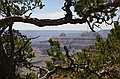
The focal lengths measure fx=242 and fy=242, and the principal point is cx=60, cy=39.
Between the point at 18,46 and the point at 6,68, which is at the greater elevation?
the point at 6,68

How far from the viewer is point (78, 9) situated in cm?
637

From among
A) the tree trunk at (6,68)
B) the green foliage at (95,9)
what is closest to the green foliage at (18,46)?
the tree trunk at (6,68)

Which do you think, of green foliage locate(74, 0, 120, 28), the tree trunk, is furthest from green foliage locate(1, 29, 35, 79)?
green foliage locate(74, 0, 120, 28)

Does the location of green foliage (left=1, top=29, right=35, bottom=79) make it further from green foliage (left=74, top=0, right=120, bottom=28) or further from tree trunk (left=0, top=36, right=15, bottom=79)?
green foliage (left=74, top=0, right=120, bottom=28)

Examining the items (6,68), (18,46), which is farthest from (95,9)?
(18,46)

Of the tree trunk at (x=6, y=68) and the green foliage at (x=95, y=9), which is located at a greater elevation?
the green foliage at (x=95, y=9)

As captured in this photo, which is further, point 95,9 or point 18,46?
point 18,46

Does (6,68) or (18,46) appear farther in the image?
(18,46)

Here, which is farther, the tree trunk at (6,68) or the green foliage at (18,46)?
the green foliage at (18,46)

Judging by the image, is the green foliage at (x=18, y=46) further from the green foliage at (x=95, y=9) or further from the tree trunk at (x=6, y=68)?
the green foliage at (x=95, y=9)

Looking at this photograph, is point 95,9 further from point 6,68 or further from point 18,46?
point 18,46

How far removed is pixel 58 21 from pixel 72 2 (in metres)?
0.80

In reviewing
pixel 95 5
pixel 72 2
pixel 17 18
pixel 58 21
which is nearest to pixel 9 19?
pixel 17 18

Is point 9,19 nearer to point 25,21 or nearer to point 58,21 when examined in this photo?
point 25,21
